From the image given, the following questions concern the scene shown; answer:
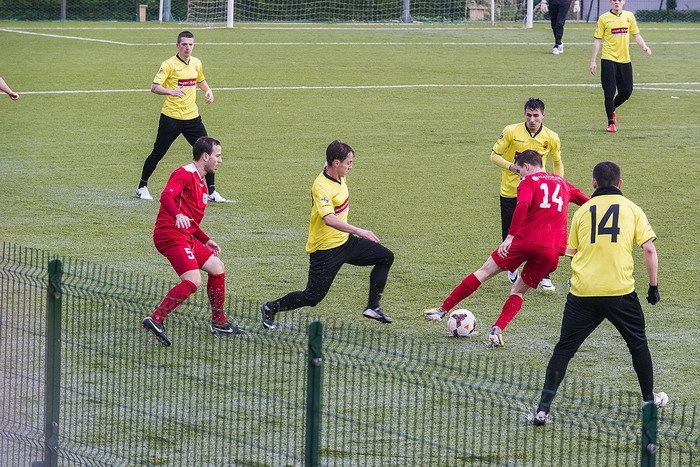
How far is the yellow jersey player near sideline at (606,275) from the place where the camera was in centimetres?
887

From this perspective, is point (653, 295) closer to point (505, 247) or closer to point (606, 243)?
point (606, 243)

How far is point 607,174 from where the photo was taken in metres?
9.07

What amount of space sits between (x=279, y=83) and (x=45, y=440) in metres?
21.4

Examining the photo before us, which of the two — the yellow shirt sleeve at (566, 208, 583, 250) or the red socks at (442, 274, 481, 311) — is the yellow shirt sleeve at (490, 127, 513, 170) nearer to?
the red socks at (442, 274, 481, 311)

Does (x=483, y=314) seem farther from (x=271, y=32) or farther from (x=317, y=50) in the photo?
(x=271, y=32)

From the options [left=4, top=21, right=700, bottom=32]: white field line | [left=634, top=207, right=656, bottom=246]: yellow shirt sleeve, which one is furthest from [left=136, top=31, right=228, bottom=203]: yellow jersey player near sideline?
[left=4, top=21, right=700, bottom=32]: white field line

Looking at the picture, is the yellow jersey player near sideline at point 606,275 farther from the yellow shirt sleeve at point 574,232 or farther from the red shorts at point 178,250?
the red shorts at point 178,250

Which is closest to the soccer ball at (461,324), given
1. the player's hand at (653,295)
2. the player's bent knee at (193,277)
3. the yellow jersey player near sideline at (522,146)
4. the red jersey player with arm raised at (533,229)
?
the red jersey player with arm raised at (533,229)

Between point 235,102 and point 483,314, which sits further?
point 235,102

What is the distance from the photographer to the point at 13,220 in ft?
53.2

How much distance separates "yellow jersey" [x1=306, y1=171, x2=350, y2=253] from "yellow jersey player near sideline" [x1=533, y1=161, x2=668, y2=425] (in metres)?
2.63

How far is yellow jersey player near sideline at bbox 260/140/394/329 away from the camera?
432 inches

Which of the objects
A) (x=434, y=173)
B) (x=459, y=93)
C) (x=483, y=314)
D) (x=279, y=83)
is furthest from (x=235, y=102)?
(x=483, y=314)

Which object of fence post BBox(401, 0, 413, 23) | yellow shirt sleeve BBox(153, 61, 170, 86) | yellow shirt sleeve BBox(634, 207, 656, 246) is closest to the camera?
yellow shirt sleeve BBox(634, 207, 656, 246)
